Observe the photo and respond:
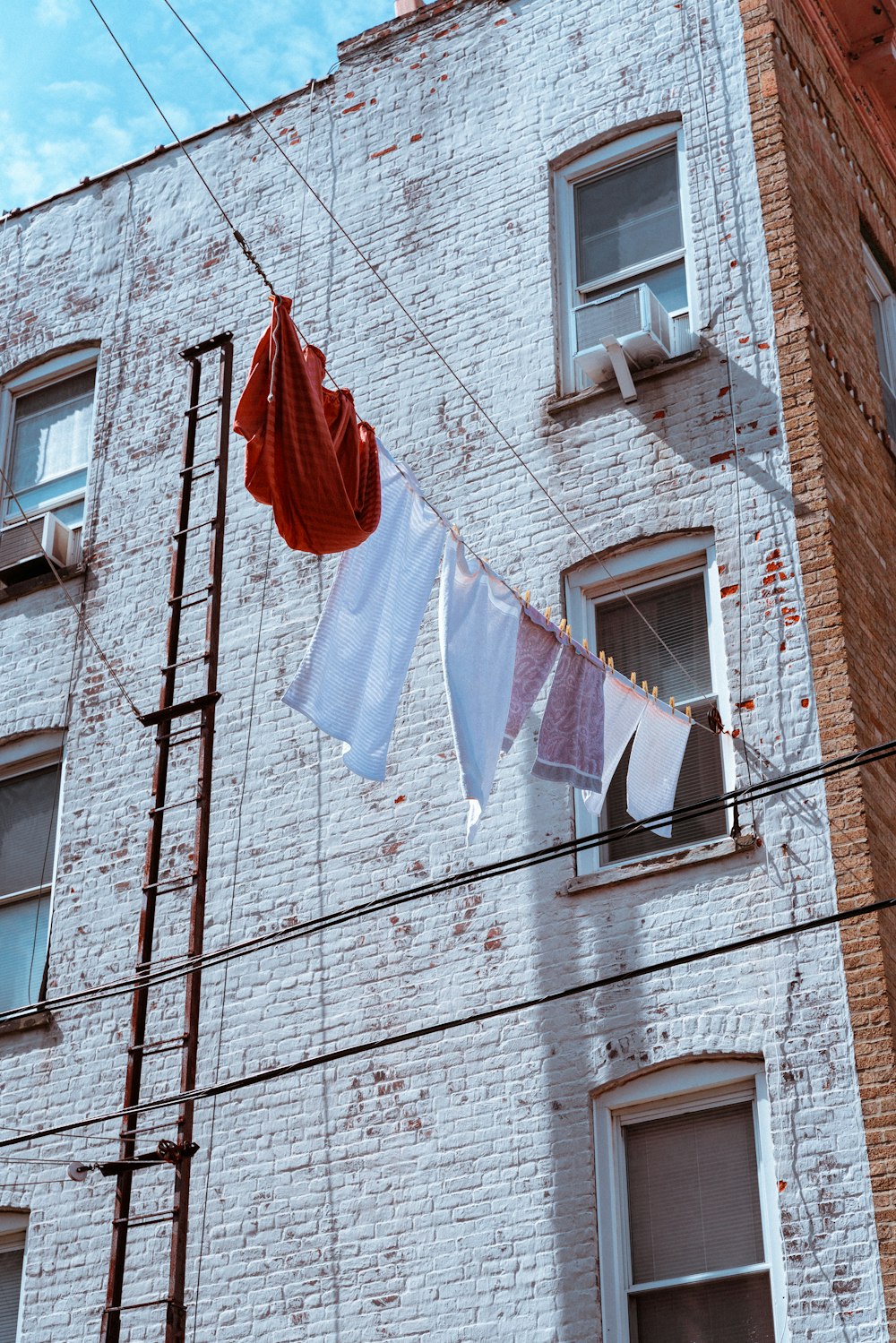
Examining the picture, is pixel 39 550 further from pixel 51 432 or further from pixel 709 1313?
pixel 709 1313

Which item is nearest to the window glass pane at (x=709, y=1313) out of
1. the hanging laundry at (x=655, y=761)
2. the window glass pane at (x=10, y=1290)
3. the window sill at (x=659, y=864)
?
the window sill at (x=659, y=864)

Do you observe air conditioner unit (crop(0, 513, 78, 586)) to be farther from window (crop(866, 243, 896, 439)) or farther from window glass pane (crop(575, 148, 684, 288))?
→ window (crop(866, 243, 896, 439))

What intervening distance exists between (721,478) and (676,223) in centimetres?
289

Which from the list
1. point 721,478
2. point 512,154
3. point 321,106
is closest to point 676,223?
point 512,154

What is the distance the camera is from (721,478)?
496 inches

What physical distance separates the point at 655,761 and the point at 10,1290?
6140 mm

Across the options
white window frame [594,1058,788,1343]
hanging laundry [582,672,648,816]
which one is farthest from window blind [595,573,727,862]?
white window frame [594,1058,788,1343]

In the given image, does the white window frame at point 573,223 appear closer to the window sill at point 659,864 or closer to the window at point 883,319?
the window at point 883,319

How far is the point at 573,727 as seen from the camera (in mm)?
10531

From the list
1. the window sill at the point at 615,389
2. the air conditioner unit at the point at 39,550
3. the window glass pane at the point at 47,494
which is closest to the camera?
the window sill at the point at 615,389

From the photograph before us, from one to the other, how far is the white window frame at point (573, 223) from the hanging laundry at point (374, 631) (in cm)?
384

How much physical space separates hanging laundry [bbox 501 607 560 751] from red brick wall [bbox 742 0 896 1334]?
2.01 metres

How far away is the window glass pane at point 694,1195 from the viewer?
10.4 metres

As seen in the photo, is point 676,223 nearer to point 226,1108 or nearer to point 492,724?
point 492,724
